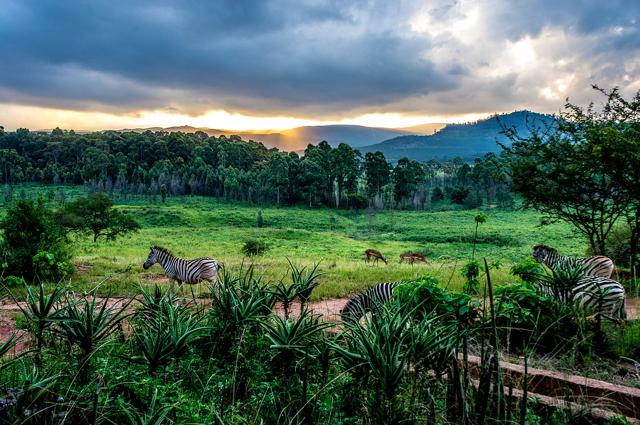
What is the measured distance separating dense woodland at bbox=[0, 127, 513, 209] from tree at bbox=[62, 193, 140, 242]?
36628 mm

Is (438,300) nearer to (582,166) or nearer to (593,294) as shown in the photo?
(593,294)

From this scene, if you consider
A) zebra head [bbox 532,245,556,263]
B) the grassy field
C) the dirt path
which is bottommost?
the grassy field

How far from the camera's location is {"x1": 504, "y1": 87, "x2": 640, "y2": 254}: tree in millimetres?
10305

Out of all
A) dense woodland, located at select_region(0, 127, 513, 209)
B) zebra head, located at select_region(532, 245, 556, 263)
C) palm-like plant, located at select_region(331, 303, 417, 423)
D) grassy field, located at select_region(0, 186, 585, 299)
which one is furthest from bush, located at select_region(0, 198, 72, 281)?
dense woodland, located at select_region(0, 127, 513, 209)

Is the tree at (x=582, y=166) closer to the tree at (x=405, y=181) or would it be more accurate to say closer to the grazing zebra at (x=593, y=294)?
the grazing zebra at (x=593, y=294)

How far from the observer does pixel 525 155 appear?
40.8 feet

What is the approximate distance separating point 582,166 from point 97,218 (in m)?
34.2

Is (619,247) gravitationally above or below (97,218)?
above

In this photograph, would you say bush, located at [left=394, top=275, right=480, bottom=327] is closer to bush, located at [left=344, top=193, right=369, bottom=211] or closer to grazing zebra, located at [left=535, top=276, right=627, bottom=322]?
grazing zebra, located at [left=535, top=276, right=627, bottom=322]

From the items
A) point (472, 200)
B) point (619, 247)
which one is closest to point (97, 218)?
point (619, 247)

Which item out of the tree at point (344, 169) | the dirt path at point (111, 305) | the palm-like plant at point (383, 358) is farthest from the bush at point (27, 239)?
the tree at point (344, 169)

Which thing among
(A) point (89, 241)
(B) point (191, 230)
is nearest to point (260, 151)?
(B) point (191, 230)

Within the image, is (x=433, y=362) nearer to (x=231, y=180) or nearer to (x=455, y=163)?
(x=231, y=180)

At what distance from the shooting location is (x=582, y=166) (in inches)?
441
